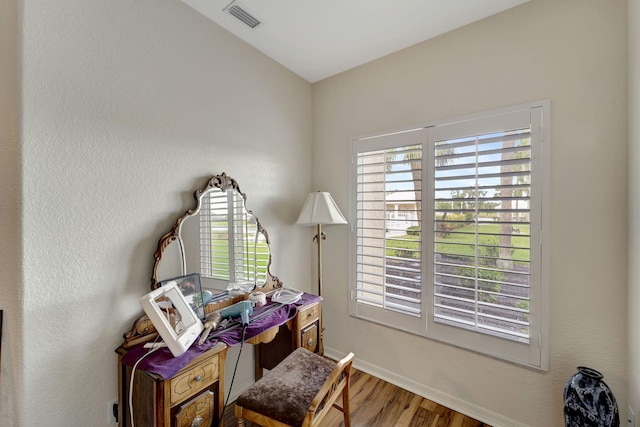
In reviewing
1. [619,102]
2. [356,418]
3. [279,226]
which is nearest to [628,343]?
[619,102]

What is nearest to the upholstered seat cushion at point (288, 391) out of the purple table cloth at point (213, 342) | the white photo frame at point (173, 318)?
the purple table cloth at point (213, 342)

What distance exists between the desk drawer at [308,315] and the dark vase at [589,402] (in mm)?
1520

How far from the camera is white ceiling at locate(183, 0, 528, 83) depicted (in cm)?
168

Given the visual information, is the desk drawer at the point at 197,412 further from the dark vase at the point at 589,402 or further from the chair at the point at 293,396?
the dark vase at the point at 589,402

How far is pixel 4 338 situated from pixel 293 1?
2.28 m

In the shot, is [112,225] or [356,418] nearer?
[112,225]

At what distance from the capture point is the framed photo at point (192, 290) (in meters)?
1.55

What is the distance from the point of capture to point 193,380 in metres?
1.27

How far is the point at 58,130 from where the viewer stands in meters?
1.21

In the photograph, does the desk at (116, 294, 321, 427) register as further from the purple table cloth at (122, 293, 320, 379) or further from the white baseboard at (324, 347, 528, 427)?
the white baseboard at (324, 347, 528, 427)

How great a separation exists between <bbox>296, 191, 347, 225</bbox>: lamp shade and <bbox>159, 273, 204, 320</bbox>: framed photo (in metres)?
0.92

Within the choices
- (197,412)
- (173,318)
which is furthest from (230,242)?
(197,412)

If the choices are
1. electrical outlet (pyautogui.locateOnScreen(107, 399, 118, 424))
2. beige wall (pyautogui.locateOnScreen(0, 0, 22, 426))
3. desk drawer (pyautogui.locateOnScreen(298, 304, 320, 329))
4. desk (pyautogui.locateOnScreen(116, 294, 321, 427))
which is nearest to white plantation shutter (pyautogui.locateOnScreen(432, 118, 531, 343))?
desk drawer (pyautogui.locateOnScreen(298, 304, 320, 329))

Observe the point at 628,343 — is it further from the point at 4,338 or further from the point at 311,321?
the point at 4,338
